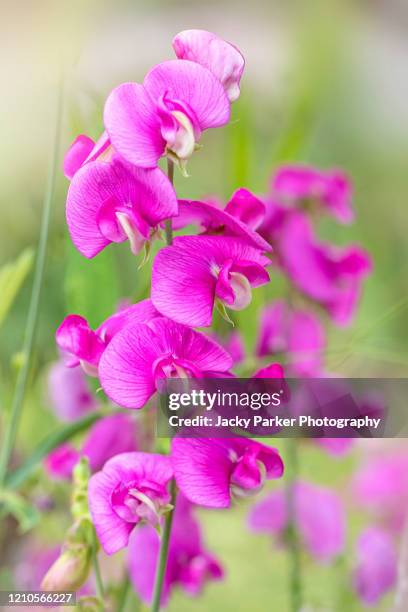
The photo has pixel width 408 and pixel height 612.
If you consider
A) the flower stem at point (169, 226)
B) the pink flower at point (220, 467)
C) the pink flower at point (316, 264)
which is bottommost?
the pink flower at point (220, 467)

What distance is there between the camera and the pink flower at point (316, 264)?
1.46 feet

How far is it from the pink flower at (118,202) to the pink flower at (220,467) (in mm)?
67

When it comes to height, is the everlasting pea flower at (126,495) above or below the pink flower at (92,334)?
below

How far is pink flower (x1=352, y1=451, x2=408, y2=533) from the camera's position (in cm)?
58

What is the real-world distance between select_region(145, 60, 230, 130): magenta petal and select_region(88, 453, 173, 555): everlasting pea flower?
0.36 ft

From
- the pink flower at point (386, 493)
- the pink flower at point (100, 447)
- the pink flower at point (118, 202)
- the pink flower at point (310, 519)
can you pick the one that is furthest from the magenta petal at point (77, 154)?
the pink flower at point (386, 493)

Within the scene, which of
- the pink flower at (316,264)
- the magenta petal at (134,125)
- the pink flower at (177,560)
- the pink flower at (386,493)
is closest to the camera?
the magenta petal at (134,125)

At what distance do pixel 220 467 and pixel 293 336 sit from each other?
0.25 meters

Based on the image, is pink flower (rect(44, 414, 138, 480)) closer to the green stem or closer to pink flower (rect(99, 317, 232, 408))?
the green stem

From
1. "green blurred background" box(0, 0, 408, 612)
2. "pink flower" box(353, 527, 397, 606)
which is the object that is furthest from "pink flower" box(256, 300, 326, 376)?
"pink flower" box(353, 527, 397, 606)

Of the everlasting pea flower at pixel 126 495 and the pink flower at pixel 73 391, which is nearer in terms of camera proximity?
the everlasting pea flower at pixel 126 495

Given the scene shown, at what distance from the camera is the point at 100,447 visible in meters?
0.38

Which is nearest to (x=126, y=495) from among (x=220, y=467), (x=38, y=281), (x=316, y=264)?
(x=220, y=467)

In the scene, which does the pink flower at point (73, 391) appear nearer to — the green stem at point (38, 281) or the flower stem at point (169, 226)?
the green stem at point (38, 281)
